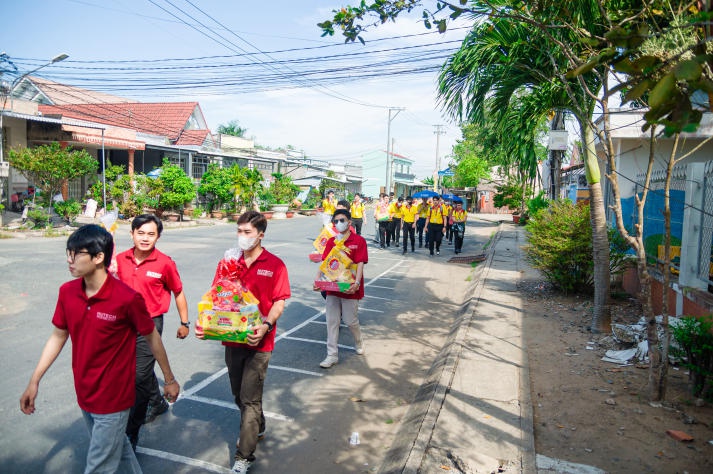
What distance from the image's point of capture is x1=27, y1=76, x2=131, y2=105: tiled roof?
35.9m

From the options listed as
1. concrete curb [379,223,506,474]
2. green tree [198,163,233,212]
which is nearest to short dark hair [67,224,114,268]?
concrete curb [379,223,506,474]

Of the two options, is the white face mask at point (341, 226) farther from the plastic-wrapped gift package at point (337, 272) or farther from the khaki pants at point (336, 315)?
the khaki pants at point (336, 315)

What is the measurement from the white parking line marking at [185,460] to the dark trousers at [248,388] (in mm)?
191

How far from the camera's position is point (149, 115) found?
39344 mm

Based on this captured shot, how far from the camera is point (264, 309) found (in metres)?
3.89

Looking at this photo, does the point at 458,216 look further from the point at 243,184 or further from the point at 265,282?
the point at 243,184

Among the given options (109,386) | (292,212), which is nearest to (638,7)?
(109,386)

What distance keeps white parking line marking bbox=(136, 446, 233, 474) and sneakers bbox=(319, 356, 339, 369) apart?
224 centimetres

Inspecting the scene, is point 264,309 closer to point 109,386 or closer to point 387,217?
point 109,386

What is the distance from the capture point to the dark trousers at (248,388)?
3.72 m

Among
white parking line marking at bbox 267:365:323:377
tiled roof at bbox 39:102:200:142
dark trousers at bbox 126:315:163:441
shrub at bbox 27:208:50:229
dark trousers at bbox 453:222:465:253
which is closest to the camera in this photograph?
dark trousers at bbox 126:315:163:441

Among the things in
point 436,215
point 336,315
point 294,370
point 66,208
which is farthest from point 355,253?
point 66,208

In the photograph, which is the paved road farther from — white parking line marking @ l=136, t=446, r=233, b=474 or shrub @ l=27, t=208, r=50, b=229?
shrub @ l=27, t=208, r=50, b=229

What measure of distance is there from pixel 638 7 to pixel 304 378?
5.61 meters
